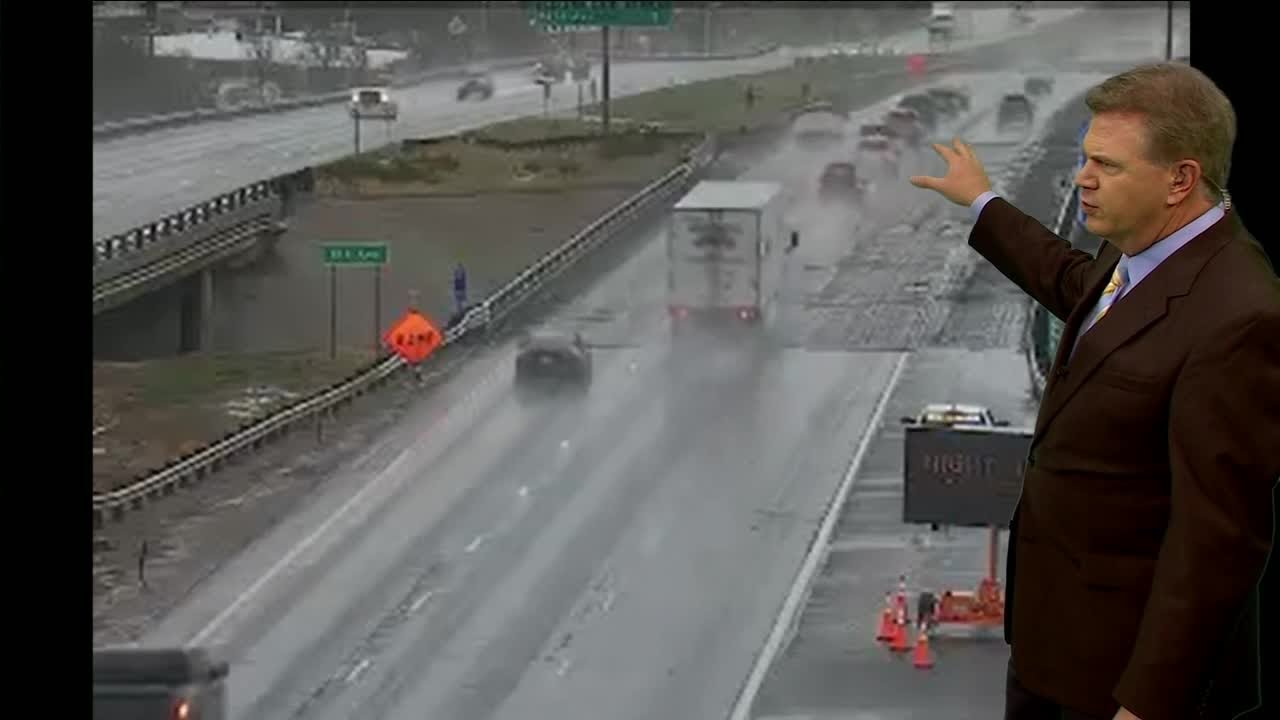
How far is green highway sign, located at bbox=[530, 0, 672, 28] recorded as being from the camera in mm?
18156

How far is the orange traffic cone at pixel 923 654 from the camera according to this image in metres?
13.0

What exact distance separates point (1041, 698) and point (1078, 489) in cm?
27

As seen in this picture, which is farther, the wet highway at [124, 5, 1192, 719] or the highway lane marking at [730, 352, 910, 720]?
the wet highway at [124, 5, 1192, 719]

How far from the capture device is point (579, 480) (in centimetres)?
2241

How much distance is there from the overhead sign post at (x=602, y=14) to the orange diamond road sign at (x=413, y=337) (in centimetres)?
316

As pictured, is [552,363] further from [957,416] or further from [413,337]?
[957,416]

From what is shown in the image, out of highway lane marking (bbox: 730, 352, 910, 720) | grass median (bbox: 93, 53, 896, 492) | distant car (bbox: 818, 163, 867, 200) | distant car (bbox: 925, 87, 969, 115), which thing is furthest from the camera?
distant car (bbox: 818, 163, 867, 200)

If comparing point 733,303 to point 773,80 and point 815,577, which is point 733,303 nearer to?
point 773,80

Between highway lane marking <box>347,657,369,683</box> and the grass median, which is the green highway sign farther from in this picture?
highway lane marking <box>347,657,369,683</box>

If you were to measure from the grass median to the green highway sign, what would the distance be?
1602mm

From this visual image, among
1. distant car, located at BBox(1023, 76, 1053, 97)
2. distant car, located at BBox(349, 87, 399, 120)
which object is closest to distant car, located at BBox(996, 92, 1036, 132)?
distant car, located at BBox(1023, 76, 1053, 97)

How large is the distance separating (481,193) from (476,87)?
294cm

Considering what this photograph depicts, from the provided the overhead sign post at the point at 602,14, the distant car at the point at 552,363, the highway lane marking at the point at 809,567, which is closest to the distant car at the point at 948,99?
the highway lane marking at the point at 809,567

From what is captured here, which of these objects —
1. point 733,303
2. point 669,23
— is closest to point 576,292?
point 733,303
